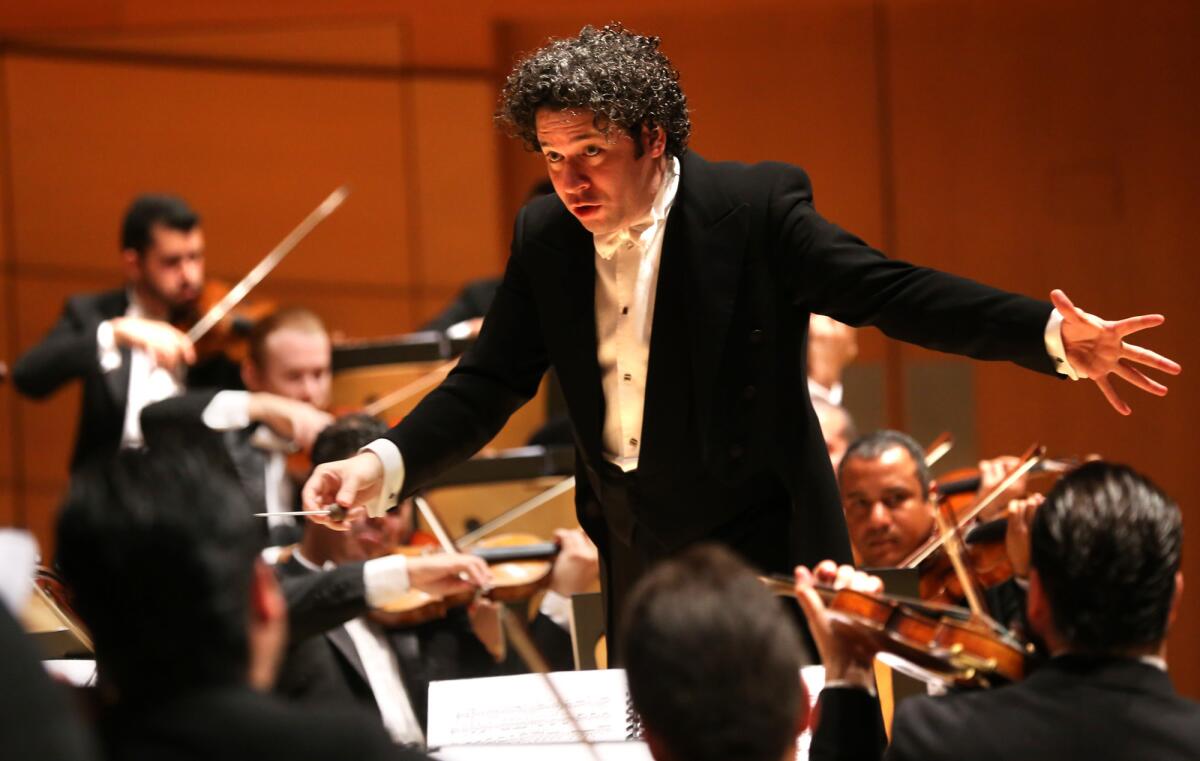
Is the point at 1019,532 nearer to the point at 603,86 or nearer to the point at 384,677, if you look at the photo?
the point at 384,677

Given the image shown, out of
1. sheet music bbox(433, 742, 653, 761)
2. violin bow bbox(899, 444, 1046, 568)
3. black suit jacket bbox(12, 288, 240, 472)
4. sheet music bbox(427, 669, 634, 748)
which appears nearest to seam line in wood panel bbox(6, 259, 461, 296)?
black suit jacket bbox(12, 288, 240, 472)

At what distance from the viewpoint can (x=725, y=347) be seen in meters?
2.32

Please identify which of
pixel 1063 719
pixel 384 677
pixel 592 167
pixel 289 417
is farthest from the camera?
pixel 289 417

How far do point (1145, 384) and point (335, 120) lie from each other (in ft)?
14.9

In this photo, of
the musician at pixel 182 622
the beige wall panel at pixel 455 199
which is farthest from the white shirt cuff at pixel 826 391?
the musician at pixel 182 622

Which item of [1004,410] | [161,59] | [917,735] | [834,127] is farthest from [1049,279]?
[917,735]

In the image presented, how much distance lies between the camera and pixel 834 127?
6289mm

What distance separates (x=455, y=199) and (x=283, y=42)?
85cm

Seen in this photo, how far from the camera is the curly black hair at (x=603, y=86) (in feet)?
7.43

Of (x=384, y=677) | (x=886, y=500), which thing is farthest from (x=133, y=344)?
(x=886, y=500)

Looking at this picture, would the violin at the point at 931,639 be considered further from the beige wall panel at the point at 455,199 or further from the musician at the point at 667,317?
the beige wall panel at the point at 455,199

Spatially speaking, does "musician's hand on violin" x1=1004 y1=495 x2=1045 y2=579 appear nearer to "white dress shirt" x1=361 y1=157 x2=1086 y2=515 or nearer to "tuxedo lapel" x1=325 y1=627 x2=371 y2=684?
"white dress shirt" x1=361 y1=157 x2=1086 y2=515

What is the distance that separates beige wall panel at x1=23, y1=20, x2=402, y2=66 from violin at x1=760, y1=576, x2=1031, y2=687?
4.62 m

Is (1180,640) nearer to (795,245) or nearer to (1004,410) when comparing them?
(1004,410)
